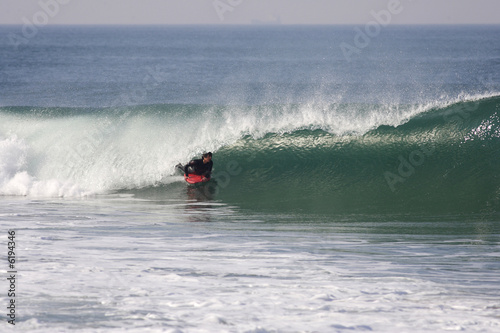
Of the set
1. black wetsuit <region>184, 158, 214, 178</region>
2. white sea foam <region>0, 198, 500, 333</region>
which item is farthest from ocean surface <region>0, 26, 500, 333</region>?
black wetsuit <region>184, 158, 214, 178</region>

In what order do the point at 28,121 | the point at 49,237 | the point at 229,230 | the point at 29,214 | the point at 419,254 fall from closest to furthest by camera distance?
the point at 419,254, the point at 49,237, the point at 229,230, the point at 29,214, the point at 28,121

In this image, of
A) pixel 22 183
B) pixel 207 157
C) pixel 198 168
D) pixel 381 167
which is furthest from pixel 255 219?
pixel 22 183

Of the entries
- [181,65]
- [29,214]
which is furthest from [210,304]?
[181,65]

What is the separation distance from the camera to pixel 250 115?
1288cm

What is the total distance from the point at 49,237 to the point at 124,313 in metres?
2.74

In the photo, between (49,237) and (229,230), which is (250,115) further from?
(49,237)

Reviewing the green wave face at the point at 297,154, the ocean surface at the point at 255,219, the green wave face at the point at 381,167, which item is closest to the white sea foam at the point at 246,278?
the ocean surface at the point at 255,219

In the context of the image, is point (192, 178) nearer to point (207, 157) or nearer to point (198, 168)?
point (198, 168)

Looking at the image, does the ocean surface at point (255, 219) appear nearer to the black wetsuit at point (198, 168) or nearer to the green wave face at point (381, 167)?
the green wave face at point (381, 167)

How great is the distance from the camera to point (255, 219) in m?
8.25

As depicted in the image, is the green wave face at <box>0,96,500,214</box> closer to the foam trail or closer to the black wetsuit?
the foam trail

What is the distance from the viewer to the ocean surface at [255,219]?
4.66 meters

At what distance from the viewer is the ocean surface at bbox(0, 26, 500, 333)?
183 inches

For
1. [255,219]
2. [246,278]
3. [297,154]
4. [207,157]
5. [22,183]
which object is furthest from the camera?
[297,154]
